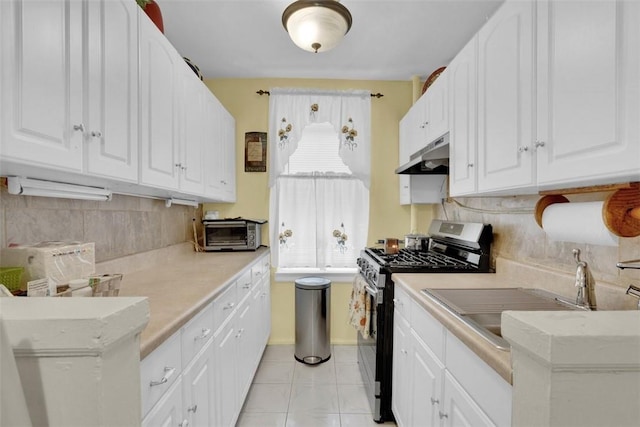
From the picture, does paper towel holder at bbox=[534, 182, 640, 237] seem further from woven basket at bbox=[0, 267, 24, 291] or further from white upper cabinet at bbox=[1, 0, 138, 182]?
woven basket at bbox=[0, 267, 24, 291]

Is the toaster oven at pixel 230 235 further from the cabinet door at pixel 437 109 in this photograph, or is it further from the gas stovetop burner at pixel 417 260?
the cabinet door at pixel 437 109

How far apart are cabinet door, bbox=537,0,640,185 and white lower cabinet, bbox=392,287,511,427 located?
0.68 m


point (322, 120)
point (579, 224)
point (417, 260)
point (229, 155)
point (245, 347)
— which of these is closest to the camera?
point (579, 224)

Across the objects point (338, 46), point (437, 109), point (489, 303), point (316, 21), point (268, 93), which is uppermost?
point (338, 46)

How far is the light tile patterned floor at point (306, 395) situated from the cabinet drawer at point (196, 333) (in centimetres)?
101

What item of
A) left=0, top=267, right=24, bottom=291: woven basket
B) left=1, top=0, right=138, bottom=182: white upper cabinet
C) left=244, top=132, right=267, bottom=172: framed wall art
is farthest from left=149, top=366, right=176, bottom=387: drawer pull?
left=244, top=132, right=267, bottom=172: framed wall art

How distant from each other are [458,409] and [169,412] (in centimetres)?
100

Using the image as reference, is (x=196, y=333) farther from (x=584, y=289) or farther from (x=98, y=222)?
(x=584, y=289)

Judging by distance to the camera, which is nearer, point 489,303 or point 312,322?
point 489,303

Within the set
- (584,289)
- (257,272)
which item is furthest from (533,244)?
(257,272)

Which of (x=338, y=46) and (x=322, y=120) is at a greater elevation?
(x=338, y=46)

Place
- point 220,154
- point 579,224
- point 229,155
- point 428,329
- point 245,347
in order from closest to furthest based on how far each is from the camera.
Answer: point 579,224 → point 428,329 → point 245,347 → point 220,154 → point 229,155

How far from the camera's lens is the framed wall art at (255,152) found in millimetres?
3064

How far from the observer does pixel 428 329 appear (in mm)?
1337
